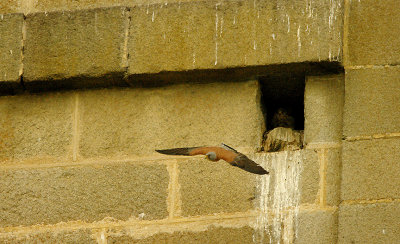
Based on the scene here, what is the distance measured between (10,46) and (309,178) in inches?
71.9

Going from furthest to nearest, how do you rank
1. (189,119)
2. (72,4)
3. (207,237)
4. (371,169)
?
(72,4)
(189,119)
(207,237)
(371,169)

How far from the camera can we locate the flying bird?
5418 mm

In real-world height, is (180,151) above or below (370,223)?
above

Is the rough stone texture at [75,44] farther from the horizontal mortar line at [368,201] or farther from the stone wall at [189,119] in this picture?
the horizontal mortar line at [368,201]

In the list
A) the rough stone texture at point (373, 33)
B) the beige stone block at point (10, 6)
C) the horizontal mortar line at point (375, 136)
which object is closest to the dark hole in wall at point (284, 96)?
the rough stone texture at point (373, 33)

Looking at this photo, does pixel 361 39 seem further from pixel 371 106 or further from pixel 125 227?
pixel 125 227

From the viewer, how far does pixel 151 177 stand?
18.4ft

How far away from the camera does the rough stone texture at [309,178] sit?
210 inches

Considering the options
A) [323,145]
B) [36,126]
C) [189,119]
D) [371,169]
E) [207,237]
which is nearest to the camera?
[371,169]

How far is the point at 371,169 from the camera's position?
5.24m

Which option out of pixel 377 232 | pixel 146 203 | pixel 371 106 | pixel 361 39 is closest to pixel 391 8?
pixel 361 39

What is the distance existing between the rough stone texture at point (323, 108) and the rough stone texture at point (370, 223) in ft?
1.50

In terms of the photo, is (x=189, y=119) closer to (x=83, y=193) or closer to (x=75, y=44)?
(x=83, y=193)

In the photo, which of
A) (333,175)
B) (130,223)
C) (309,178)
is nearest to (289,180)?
(309,178)
